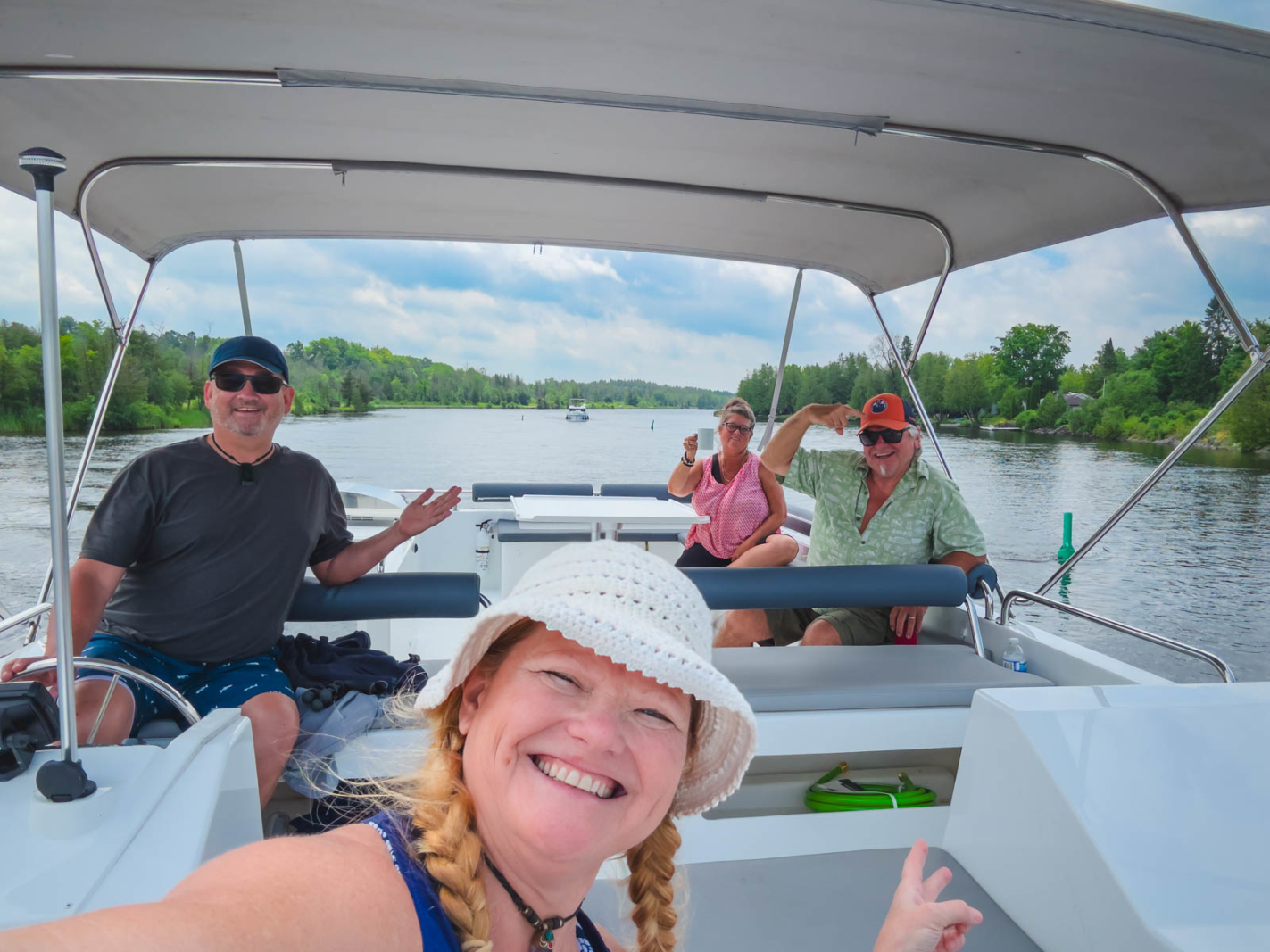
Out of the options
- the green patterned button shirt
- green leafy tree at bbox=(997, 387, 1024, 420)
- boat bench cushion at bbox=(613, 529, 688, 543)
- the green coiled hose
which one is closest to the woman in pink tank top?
boat bench cushion at bbox=(613, 529, 688, 543)

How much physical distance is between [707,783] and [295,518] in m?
1.58

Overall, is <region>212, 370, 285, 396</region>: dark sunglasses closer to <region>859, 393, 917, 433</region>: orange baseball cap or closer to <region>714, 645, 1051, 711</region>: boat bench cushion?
<region>714, 645, 1051, 711</region>: boat bench cushion

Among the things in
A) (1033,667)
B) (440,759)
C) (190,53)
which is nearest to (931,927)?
(440,759)

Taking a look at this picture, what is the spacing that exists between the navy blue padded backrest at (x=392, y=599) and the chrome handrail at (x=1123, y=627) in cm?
158

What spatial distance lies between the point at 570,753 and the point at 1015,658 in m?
2.05

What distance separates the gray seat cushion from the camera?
157 cm

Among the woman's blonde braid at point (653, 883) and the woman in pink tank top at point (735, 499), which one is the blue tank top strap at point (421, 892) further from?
the woman in pink tank top at point (735, 499)

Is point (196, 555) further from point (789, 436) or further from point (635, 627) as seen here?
point (789, 436)

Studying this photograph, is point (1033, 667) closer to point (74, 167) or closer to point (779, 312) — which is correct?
point (779, 312)

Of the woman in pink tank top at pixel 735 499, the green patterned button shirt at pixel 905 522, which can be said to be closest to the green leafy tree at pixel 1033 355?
the woman in pink tank top at pixel 735 499

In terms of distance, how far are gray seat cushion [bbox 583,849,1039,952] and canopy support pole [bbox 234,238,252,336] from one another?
2.64 m

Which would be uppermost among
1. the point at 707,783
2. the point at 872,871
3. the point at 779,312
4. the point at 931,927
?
the point at 779,312

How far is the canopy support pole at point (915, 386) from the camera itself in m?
3.11

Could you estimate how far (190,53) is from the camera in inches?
63.8
